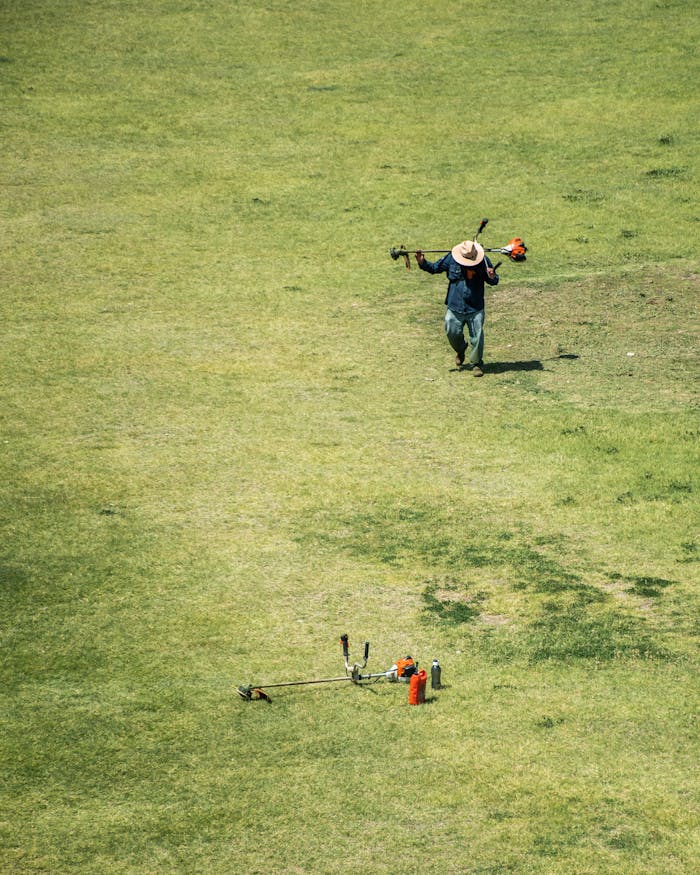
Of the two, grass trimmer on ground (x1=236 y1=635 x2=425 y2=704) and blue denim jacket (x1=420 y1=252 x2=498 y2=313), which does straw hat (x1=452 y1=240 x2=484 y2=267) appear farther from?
grass trimmer on ground (x1=236 y1=635 x2=425 y2=704)

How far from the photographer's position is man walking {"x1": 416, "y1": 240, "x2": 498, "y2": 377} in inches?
614

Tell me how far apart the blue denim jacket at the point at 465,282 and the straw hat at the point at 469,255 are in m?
0.09

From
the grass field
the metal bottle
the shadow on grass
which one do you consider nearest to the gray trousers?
the shadow on grass

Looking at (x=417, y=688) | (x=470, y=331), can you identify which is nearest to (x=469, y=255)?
(x=470, y=331)

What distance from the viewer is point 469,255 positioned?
51.2ft

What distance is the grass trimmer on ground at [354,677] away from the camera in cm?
909

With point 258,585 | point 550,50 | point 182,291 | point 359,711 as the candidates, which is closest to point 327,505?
point 258,585

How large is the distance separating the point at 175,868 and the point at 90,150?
65.4ft

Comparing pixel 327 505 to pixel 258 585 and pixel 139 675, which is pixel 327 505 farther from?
pixel 139 675

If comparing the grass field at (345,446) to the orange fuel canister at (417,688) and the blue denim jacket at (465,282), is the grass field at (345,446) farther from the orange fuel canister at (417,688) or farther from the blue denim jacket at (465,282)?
the blue denim jacket at (465,282)

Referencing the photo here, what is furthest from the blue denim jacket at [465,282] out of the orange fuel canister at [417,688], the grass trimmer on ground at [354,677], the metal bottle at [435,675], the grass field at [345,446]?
the orange fuel canister at [417,688]

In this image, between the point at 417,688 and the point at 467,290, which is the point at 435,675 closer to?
the point at 417,688

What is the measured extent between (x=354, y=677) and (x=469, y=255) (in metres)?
7.84

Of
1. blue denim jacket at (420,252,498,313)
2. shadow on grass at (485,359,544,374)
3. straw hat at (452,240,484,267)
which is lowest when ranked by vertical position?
shadow on grass at (485,359,544,374)
